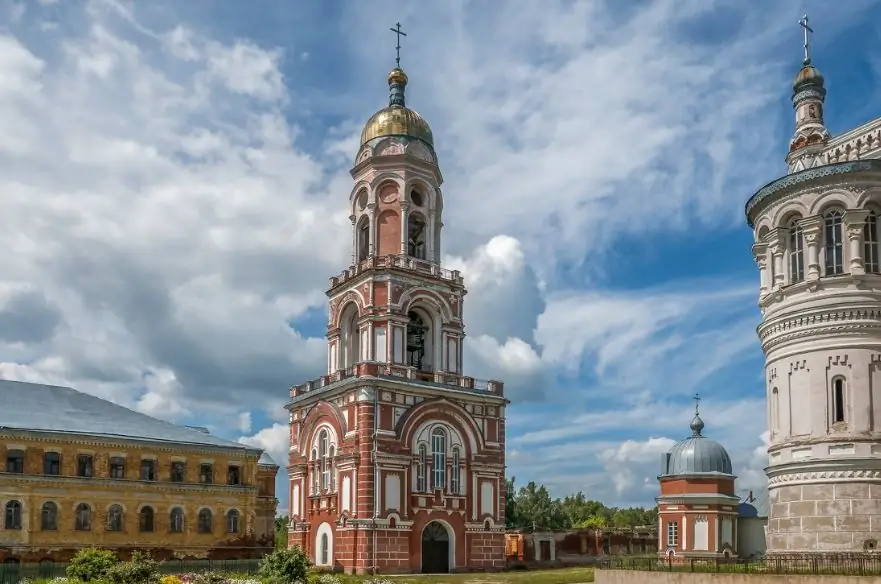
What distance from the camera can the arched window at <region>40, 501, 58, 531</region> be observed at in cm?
4853

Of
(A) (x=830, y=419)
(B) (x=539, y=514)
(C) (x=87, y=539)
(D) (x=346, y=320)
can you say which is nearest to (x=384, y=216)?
(D) (x=346, y=320)

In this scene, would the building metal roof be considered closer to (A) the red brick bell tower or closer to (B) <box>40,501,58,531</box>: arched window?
(B) <box>40,501,58,531</box>: arched window

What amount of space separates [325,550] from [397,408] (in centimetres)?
770

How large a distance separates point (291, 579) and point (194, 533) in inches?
1037

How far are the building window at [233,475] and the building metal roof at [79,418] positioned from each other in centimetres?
114

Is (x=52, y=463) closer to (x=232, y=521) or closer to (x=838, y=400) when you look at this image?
(x=232, y=521)

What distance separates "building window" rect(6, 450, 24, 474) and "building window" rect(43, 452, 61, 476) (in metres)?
1.04

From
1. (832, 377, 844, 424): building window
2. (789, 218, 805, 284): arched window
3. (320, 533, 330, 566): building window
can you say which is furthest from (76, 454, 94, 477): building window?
(832, 377, 844, 424): building window

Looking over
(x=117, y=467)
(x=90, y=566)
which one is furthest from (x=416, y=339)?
(x=90, y=566)

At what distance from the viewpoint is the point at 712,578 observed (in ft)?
81.7

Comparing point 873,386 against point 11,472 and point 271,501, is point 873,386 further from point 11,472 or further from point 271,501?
point 271,501

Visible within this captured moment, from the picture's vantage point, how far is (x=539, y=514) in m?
85.3

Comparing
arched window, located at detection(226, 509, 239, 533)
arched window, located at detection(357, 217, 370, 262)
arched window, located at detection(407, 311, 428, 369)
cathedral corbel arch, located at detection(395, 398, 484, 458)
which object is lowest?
arched window, located at detection(226, 509, 239, 533)

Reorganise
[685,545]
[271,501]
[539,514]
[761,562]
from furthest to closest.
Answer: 1. [539,514]
2. [271,501]
3. [685,545]
4. [761,562]
